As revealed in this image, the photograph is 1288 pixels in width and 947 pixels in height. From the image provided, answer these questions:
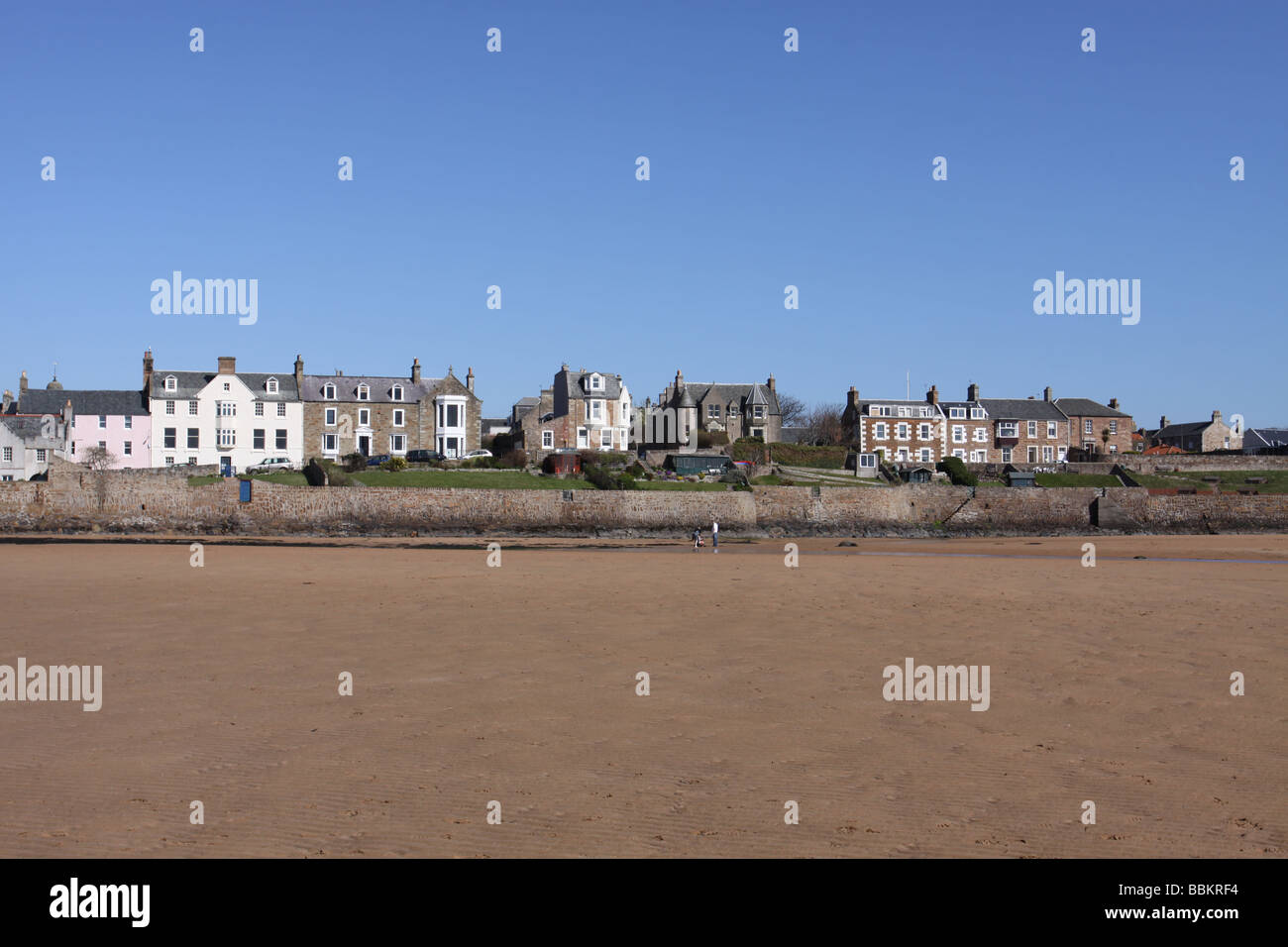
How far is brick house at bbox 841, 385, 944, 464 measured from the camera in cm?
8388

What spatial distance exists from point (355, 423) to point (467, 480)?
2151 centimetres

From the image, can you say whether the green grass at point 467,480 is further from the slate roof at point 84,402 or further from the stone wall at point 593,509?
the slate roof at point 84,402

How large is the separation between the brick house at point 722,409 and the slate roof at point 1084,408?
27954mm

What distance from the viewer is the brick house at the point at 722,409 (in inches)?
3383

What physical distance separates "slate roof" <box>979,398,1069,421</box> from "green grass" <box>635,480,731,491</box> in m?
44.2

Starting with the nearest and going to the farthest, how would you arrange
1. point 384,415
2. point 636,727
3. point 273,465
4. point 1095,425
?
point 636,727 → point 273,465 → point 384,415 → point 1095,425

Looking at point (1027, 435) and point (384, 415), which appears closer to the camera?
point (384, 415)

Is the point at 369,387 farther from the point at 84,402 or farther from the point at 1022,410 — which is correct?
the point at 1022,410

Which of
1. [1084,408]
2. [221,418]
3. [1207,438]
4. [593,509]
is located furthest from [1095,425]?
[221,418]

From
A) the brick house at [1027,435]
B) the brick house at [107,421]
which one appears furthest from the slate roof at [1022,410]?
the brick house at [107,421]

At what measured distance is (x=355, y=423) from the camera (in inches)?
2682
